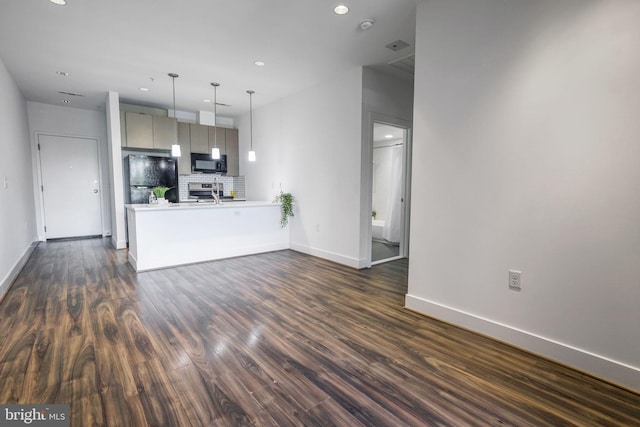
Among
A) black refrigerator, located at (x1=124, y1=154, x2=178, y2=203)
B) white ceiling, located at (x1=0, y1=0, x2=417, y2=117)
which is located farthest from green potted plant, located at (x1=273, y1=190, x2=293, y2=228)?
black refrigerator, located at (x1=124, y1=154, x2=178, y2=203)

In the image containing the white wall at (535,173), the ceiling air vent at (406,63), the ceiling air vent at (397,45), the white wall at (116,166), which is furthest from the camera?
the white wall at (116,166)

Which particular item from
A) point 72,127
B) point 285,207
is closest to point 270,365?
point 285,207

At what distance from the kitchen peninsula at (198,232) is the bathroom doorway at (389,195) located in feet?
6.27

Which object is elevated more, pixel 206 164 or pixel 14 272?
pixel 206 164

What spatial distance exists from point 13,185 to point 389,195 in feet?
20.7

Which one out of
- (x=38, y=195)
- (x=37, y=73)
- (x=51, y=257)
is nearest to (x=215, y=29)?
(x=37, y=73)

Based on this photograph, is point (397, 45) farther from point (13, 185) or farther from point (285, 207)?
point (13, 185)

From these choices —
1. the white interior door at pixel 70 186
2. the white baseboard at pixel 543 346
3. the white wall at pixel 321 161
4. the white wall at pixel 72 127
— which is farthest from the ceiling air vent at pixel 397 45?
the white interior door at pixel 70 186

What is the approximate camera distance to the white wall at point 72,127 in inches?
232

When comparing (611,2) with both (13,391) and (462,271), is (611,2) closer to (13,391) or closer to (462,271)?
(462,271)

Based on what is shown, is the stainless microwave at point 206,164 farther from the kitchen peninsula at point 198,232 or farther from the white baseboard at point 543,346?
the white baseboard at point 543,346

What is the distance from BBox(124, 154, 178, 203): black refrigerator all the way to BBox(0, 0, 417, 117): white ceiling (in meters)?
1.40

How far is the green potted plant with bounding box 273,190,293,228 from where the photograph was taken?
5266 mm

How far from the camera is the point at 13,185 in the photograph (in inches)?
156
